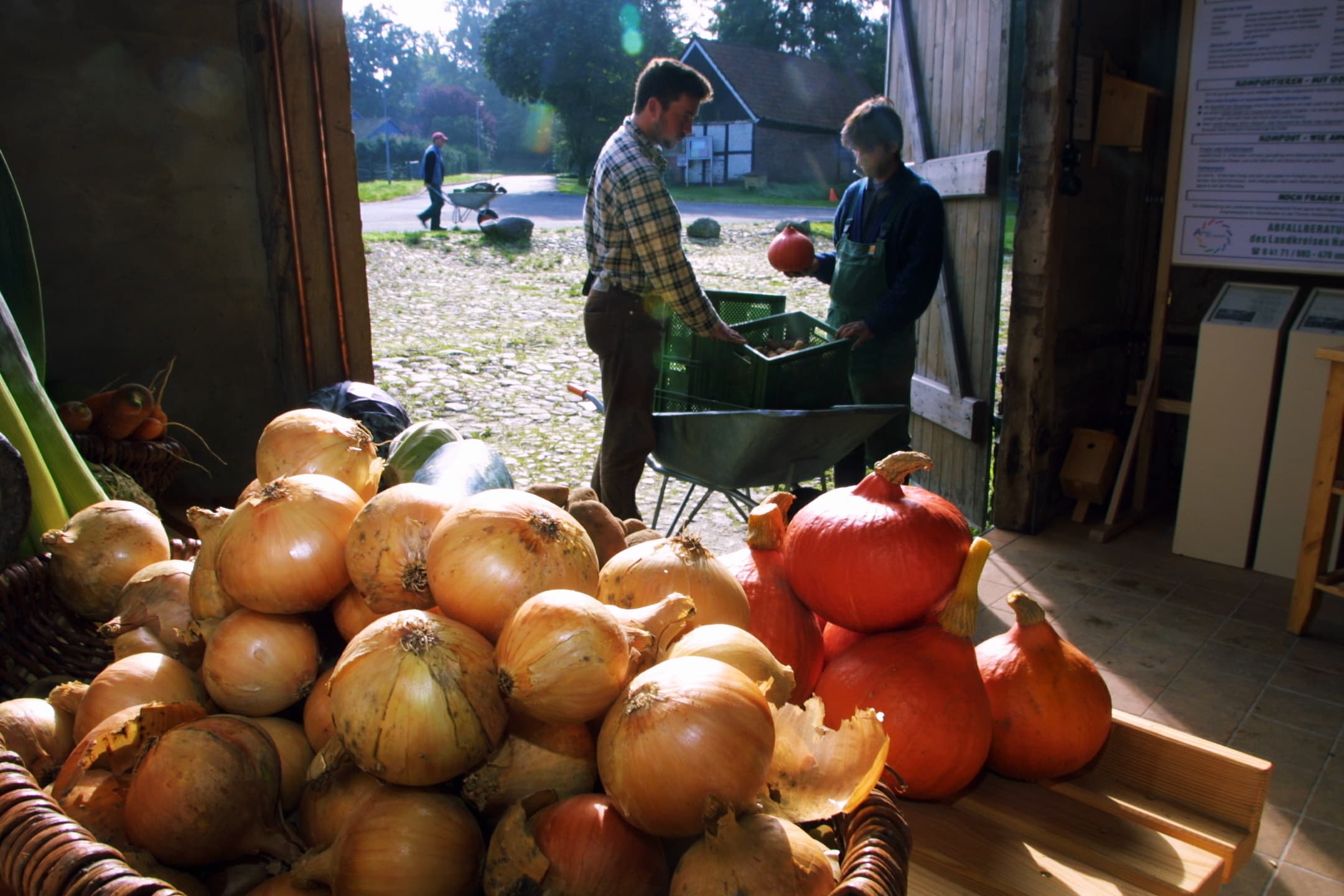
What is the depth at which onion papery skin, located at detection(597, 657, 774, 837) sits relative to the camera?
960 mm

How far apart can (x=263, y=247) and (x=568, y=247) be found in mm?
13517

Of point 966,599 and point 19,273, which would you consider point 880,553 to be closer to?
point 966,599

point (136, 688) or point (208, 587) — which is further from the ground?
point (208, 587)

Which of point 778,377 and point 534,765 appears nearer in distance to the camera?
point 534,765

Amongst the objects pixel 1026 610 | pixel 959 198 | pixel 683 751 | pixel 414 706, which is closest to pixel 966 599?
pixel 1026 610

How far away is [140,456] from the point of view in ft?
9.13

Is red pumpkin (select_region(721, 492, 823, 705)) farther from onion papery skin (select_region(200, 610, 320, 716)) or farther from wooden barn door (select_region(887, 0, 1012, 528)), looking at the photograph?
wooden barn door (select_region(887, 0, 1012, 528))

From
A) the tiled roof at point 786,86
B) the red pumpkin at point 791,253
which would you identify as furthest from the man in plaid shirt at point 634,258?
the tiled roof at point 786,86

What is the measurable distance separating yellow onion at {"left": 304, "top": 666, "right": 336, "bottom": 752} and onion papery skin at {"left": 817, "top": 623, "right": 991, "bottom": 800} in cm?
74

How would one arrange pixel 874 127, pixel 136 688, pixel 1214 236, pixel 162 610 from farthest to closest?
pixel 1214 236
pixel 874 127
pixel 162 610
pixel 136 688

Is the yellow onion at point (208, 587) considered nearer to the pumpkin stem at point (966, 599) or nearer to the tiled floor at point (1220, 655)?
the pumpkin stem at point (966, 599)

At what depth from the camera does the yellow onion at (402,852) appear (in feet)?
3.14

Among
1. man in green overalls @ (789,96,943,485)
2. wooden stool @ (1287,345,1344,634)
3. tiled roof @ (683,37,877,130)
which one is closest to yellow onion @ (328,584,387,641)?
man in green overalls @ (789,96,943,485)

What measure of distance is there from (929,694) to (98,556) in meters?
1.46
